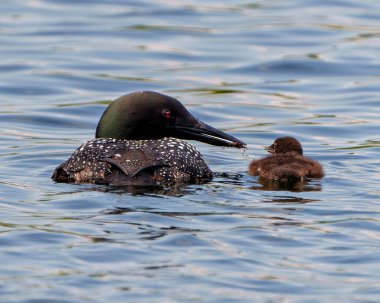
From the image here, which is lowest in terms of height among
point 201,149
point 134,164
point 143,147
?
point 201,149

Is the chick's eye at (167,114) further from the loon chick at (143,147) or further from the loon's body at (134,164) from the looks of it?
the loon's body at (134,164)

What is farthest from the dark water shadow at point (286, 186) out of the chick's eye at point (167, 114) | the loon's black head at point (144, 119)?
the chick's eye at point (167, 114)

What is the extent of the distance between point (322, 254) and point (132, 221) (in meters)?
1.48

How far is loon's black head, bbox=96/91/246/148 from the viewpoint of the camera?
35.6ft

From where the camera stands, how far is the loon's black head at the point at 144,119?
10.9 metres

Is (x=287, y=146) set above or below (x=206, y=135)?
below

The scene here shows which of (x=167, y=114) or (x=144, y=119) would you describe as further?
(x=167, y=114)

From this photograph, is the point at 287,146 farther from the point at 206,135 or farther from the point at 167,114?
the point at 167,114

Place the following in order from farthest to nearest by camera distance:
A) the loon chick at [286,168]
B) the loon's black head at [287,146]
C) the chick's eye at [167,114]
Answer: the loon's black head at [287,146] → the chick's eye at [167,114] → the loon chick at [286,168]

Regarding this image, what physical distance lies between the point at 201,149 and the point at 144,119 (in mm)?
1950

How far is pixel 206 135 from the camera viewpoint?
11320 mm

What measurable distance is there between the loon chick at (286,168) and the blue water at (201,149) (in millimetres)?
142

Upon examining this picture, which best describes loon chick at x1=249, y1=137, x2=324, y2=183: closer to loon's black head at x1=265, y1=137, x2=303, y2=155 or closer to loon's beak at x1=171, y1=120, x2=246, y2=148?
loon's black head at x1=265, y1=137, x2=303, y2=155

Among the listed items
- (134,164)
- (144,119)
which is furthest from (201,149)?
(134,164)
